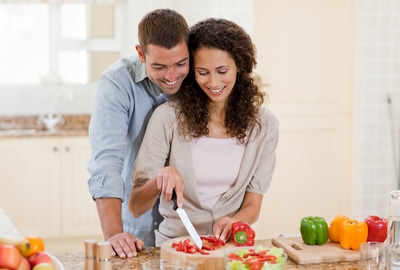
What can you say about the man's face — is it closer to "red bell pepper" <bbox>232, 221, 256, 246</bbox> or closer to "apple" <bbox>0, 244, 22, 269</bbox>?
"red bell pepper" <bbox>232, 221, 256, 246</bbox>

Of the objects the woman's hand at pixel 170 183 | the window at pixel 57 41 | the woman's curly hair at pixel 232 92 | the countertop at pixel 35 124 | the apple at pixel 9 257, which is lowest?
the apple at pixel 9 257

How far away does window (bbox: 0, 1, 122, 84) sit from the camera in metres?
6.02

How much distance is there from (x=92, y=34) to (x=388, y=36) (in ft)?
8.01

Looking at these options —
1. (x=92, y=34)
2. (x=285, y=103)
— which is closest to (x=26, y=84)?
(x=92, y=34)

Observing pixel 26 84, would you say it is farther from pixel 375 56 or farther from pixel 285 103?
pixel 375 56

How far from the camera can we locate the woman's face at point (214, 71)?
2596mm

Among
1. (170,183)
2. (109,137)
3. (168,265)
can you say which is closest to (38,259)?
(168,265)

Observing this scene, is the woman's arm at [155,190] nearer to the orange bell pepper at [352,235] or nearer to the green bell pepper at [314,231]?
the green bell pepper at [314,231]

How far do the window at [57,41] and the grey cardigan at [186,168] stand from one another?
3.51 metres

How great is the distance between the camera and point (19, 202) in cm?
535

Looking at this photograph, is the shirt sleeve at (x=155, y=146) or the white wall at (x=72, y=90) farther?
the white wall at (x=72, y=90)

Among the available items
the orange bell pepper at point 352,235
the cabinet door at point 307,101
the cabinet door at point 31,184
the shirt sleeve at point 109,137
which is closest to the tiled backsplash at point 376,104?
the cabinet door at point 307,101

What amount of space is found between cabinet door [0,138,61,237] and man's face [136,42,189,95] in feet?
9.52

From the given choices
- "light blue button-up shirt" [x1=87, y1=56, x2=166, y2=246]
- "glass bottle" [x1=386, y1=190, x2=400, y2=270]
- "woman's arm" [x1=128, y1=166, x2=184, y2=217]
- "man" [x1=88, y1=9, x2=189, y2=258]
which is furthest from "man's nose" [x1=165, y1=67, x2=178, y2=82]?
"glass bottle" [x1=386, y1=190, x2=400, y2=270]
